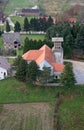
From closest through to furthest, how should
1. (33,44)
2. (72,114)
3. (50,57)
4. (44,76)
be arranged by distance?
(72,114) → (44,76) → (50,57) → (33,44)

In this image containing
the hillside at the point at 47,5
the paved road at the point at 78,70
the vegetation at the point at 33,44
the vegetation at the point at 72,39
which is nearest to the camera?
the paved road at the point at 78,70

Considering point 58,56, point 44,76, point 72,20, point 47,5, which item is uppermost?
point 44,76

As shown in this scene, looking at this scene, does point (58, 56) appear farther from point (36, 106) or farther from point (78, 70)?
point (36, 106)

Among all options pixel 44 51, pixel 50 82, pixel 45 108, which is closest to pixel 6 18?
pixel 44 51

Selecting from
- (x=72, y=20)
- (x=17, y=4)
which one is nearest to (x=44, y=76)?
(x=72, y=20)

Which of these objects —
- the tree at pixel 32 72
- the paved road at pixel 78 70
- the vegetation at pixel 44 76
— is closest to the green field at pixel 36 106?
the vegetation at pixel 44 76

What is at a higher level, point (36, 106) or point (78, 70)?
point (36, 106)

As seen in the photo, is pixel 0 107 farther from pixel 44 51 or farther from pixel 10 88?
pixel 44 51

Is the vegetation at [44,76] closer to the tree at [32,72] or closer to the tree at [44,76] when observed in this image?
the tree at [44,76]

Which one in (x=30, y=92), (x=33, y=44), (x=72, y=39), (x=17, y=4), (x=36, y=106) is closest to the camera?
(x=36, y=106)
